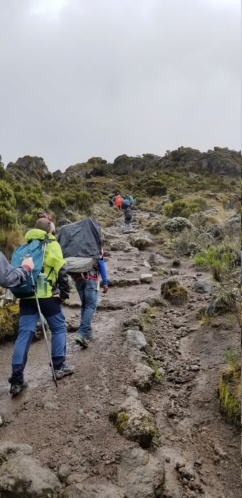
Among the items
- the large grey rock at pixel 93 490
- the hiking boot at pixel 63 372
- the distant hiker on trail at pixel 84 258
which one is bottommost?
the large grey rock at pixel 93 490

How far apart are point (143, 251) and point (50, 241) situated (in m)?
9.21

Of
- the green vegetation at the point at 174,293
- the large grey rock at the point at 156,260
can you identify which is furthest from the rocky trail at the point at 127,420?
the large grey rock at the point at 156,260

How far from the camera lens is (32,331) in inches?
162

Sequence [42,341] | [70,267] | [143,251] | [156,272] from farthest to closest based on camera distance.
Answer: [143,251] → [156,272] → [42,341] → [70,267]

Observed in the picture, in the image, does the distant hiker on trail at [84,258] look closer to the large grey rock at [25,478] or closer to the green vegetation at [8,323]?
the green vegetation at [8,323]

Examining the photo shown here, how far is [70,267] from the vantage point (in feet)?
15.9

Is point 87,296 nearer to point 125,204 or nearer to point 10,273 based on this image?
point 10,273

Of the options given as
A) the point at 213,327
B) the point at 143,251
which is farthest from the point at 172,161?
the point at 213,327

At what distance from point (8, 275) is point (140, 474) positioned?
6.47 ft

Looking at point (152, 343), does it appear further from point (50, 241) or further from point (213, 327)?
point (50, 241)

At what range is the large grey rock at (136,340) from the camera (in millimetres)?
5020

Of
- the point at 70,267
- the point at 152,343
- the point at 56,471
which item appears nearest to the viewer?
the point at 56,471

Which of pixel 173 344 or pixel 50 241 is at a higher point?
pixel 50 241

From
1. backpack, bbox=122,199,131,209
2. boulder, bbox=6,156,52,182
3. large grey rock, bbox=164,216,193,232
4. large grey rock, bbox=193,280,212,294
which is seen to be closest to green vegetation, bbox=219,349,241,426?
large grey rock, bbox=193,280,212,294
